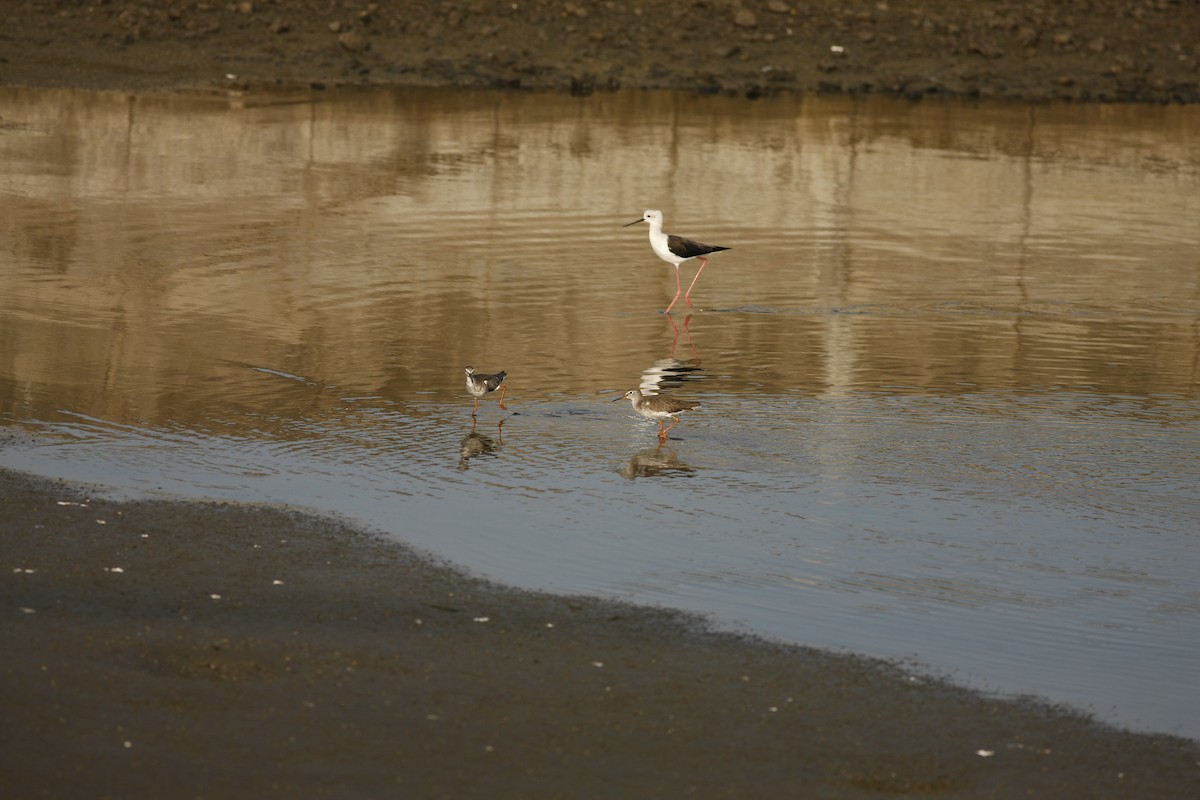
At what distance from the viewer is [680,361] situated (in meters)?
13.7

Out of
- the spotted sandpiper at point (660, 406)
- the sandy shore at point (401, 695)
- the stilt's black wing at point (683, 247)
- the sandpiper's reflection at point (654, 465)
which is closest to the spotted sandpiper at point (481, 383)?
the spotted sandpiper at point (660, 406)

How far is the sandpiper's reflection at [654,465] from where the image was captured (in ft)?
34.2

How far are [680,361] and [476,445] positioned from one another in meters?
3.15

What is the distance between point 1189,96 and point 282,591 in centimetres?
2868

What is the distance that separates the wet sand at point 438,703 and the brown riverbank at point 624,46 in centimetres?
2375

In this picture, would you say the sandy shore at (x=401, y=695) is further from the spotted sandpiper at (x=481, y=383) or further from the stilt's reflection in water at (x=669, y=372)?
the stilt's reflection in water at (x=669, y=372)

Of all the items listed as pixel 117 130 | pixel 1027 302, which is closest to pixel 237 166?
pixel 117 130

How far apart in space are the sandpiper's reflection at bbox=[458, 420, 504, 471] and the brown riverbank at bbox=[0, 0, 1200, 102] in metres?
20.4

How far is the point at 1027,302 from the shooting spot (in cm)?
1641

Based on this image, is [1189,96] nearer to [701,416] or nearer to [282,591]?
[701,416]

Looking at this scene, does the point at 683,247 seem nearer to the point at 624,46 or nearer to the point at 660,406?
the point at 660,406

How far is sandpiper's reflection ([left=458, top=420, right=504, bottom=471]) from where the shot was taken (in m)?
10.7

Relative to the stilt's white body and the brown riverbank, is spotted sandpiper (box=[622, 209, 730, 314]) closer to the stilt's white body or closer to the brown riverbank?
the stilt's white body

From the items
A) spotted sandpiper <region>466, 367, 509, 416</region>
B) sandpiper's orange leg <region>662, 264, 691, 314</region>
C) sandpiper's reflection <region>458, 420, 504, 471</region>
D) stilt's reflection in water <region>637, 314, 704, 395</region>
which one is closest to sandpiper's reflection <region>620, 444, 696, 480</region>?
sandpiper's reflection <region>458, 420, 504, 471</region>
